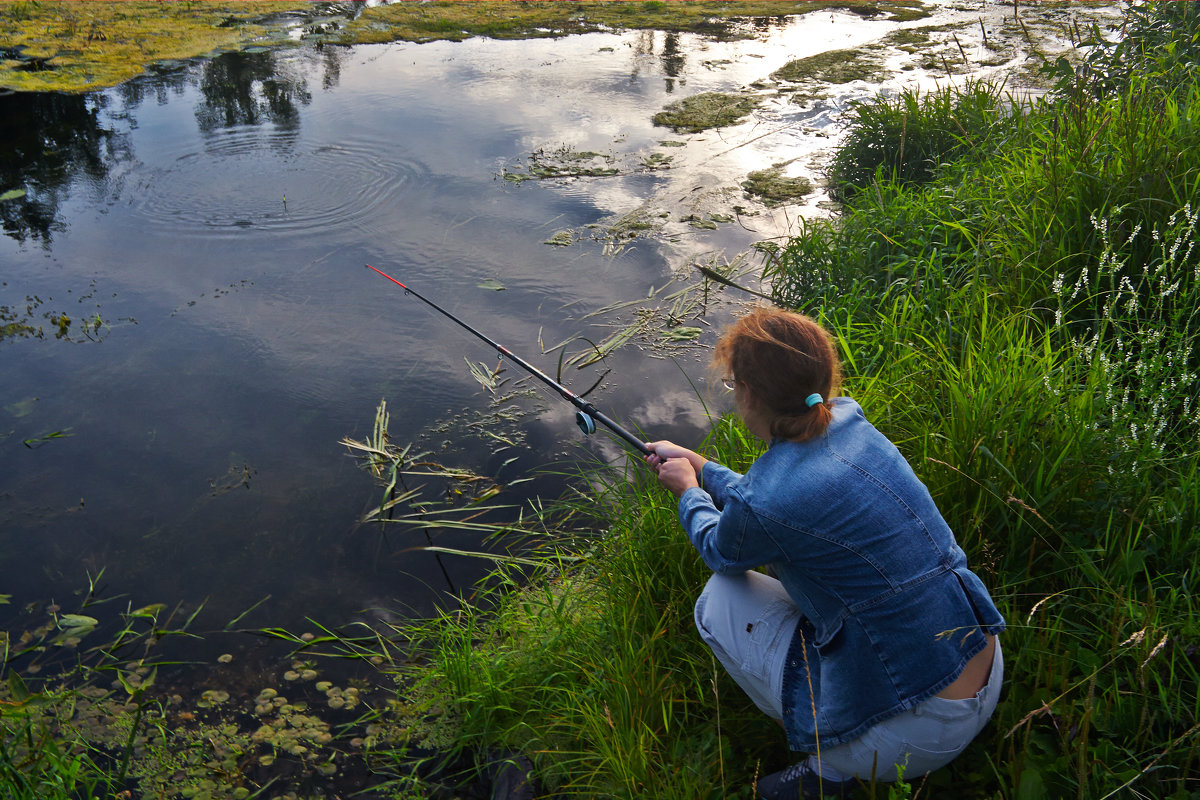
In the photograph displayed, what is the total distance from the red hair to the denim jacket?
1.6 inches

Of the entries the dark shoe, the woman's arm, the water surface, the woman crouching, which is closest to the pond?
the water surface

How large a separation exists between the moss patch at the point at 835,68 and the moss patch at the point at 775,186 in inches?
89.0

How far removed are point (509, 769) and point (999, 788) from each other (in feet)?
3.94

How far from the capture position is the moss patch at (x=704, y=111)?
22.4 ft

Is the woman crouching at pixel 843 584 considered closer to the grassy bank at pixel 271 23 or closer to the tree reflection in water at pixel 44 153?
the tree reflection in water at pixel 44 153

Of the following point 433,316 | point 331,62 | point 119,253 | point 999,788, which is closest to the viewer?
point 999,788

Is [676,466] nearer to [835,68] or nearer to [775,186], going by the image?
[775,186]

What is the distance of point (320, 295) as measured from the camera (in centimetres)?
474

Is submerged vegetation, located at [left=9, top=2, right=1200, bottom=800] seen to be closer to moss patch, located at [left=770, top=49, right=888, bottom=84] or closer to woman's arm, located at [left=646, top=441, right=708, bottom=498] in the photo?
woman's arm, located at [left=646, top=441, right=708, bottom=498]

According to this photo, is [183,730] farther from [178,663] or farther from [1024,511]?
[1024,511]

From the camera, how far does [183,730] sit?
2500mm

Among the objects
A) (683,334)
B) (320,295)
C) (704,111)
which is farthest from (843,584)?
(704,111)

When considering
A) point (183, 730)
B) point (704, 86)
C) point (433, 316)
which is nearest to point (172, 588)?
point (183, 730)

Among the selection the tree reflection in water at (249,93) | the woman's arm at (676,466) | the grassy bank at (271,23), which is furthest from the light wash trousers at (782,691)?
the grassy bank at (271,23)
